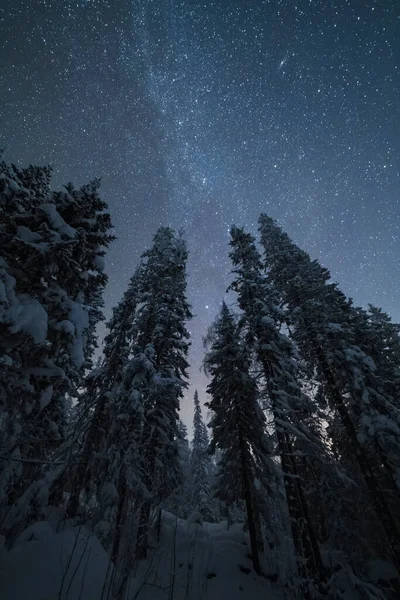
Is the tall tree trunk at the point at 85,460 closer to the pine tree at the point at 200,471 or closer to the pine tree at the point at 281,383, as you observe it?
the pine tree at the point at 281,383

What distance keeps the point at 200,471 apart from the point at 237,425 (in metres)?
23.6

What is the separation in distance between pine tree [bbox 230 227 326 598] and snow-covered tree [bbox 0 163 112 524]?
Answer: 9084 mm

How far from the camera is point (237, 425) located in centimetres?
1491

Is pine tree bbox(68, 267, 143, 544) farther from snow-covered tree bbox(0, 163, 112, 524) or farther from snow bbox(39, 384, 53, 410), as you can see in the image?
snow-covered tree bbox(0, 163, 112, 524)

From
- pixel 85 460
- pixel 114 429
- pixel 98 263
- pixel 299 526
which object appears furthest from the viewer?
pixel 85 460

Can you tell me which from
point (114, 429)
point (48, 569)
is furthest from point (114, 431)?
point (48, 569)

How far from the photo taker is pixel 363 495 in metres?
14.8

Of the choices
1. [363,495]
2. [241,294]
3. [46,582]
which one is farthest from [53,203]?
[363,495]

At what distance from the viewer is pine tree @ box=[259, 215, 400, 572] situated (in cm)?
1266

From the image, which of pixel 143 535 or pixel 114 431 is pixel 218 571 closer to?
pixel 114 431

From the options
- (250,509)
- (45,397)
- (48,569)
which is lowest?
(48,569)

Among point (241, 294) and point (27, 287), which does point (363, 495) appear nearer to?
point (241, 294)

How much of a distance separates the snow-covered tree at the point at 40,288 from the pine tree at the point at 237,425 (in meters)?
10.1

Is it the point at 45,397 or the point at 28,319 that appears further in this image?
the point at 45,397
